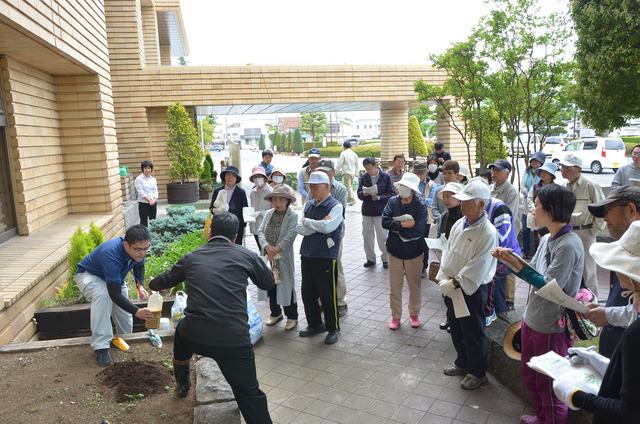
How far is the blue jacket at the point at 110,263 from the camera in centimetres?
438

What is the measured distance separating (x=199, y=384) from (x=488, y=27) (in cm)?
878

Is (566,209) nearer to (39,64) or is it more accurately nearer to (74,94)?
(39,64)

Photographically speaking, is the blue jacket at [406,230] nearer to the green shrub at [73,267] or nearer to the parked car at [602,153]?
the green shrub at [73,267]

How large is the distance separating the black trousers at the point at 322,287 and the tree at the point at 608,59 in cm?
560

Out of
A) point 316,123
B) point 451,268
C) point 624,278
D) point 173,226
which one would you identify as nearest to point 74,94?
point 173,226

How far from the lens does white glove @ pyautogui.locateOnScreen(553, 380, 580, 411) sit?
2331 mm

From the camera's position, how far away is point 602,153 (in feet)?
82.6

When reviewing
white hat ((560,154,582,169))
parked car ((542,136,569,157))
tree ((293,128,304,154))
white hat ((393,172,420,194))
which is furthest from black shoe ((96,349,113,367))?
tree ((293,128,304,154))

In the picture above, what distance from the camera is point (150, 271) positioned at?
720 centimetres

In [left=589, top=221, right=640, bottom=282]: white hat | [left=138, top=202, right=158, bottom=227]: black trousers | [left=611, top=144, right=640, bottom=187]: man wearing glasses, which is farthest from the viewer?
[left=138, top=202, right=158, bottom=227]: black trousers

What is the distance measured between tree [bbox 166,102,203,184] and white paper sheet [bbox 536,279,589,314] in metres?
14.8

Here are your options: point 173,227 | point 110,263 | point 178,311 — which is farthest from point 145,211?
point 110,263

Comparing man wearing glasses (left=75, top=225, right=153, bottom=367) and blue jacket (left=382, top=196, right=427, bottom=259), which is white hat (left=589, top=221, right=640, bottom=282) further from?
man wearing glasses (left=75, top=225, right=153, bottom=367)

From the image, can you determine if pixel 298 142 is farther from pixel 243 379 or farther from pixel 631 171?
pixel 243 379
